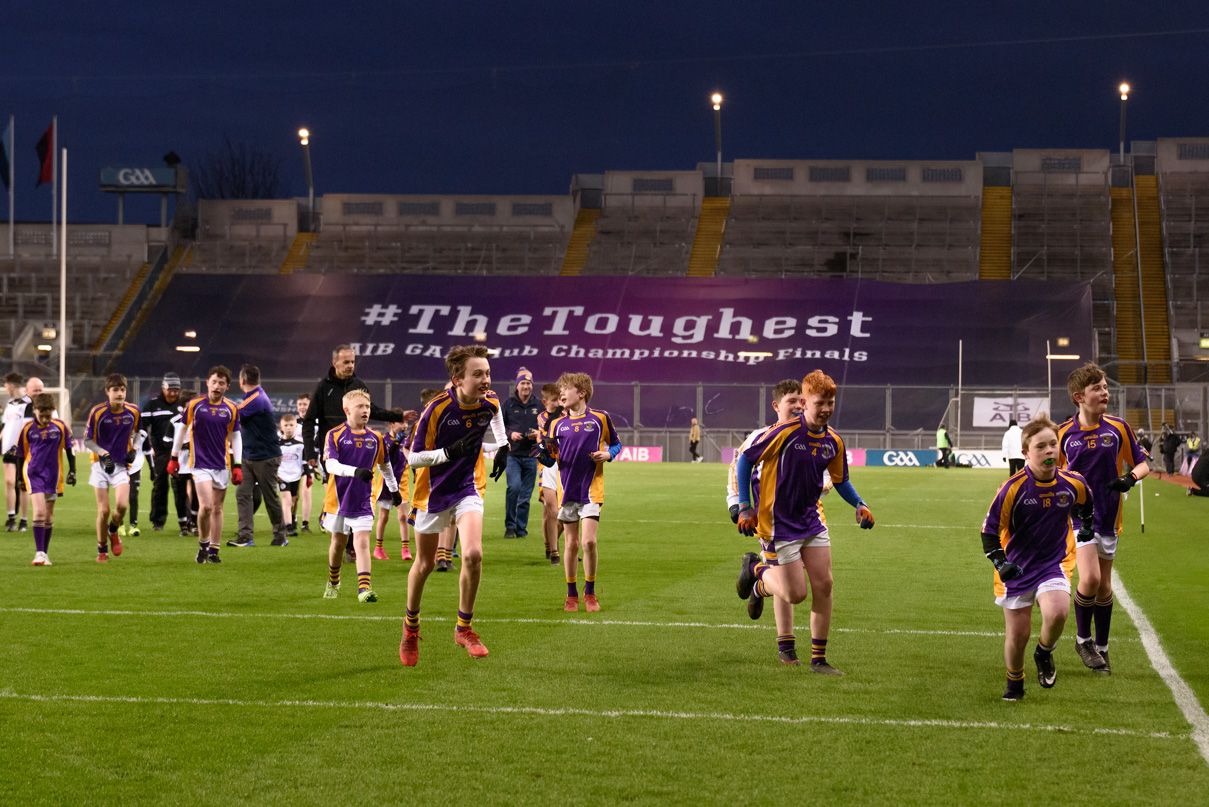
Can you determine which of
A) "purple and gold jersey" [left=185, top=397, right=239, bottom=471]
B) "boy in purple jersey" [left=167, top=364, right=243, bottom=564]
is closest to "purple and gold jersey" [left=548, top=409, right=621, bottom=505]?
"boy in purple jersey" [left=167, top=364, right=243, bottom=564]

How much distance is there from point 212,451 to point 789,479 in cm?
795

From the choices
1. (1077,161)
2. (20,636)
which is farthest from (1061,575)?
(1077,161)

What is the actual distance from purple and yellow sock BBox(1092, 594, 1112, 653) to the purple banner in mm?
37677

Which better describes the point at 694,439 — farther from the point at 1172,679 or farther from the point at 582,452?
the point at 1172,679

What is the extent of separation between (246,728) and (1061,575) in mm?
4514

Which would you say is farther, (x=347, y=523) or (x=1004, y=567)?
(x=347, y=523)

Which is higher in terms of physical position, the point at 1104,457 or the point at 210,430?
the point at 210,430

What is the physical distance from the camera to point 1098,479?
836 cm

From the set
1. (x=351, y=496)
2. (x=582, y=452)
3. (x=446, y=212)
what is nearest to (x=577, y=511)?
(x=582, y=452)

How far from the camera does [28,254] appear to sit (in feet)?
193

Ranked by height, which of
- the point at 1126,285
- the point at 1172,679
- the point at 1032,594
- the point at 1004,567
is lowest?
the point at 1172,679

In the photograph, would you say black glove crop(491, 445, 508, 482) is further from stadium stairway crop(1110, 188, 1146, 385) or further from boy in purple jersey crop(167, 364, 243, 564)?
stadium stairway crop(1110, 188, 1146, 385)

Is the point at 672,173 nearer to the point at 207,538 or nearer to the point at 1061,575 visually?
the point at 207,538

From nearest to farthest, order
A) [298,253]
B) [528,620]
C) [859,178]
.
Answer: [528,620] < [859,178] < [298,253]
